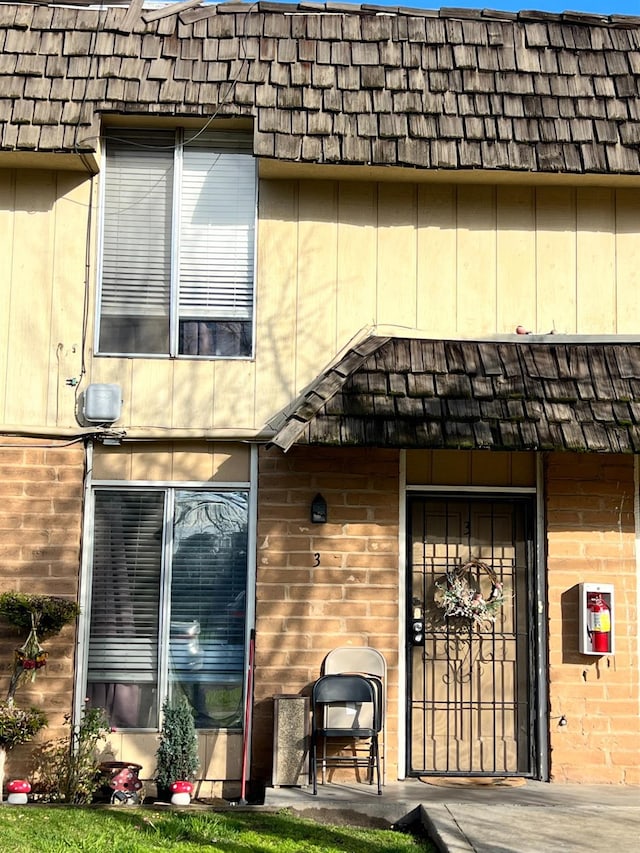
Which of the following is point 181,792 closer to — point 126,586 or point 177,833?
point 177,833

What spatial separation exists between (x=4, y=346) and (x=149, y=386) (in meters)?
1.22

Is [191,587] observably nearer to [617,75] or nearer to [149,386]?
[149,386]

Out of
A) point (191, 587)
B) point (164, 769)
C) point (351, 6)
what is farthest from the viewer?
point (351, 6)

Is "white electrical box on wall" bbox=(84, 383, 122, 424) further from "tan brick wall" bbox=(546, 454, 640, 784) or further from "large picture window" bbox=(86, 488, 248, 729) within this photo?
"tan brick wall" bbox=(546, 454, 640, 784)

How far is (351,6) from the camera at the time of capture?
9.55 m

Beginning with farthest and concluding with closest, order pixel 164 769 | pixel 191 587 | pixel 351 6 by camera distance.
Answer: pixel 351 6 → pixel 191 587 → pixel 164 769

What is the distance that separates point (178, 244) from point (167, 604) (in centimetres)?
296

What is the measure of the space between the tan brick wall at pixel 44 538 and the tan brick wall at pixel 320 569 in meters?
1.49

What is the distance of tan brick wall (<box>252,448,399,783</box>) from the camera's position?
856 centimetres

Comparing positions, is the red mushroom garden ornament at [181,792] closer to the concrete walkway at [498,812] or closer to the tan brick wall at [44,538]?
the concrete walkway at [498,812]

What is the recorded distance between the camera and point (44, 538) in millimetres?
8719

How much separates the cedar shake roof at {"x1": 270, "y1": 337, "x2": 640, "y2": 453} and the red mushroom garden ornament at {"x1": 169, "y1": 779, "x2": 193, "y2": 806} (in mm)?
2628

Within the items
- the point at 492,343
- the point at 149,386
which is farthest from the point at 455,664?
the point at 149,386

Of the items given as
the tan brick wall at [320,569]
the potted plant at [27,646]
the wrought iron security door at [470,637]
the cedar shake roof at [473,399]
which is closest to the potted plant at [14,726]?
the potted plant at [27,646]
